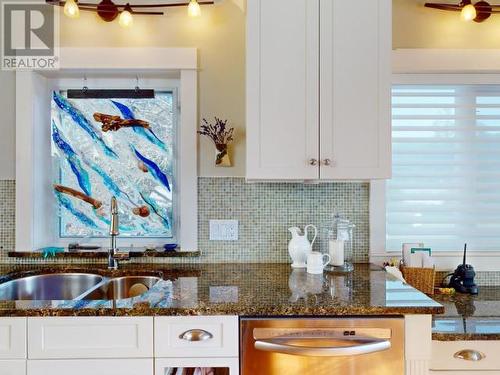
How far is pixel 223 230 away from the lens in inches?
84.9

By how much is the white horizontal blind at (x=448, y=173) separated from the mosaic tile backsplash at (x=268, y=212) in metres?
0.21

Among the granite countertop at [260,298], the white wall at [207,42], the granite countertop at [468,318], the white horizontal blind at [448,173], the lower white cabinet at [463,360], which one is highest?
the white wall at [207,42]

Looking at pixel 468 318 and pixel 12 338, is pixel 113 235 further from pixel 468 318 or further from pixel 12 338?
pixel 468 318

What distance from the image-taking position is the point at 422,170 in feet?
7.25

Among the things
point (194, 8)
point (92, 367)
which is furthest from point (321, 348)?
point (194, 8)

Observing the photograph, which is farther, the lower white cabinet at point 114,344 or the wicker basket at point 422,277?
the wicker basket at point 422,277

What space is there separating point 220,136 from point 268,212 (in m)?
0.50

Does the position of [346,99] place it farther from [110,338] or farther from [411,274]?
[110,338]

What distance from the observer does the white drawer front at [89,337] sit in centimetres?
139

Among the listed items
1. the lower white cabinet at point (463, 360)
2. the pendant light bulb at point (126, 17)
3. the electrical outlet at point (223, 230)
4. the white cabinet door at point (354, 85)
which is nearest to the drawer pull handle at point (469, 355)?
the lower white cabinet at point (463, 360)

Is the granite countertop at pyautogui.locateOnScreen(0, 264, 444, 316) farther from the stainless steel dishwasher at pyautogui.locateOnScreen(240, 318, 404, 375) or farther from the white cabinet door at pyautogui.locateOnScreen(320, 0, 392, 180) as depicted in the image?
the white cabinet door at pyautogui.locateOnScreen(320, 0, 392, 180)

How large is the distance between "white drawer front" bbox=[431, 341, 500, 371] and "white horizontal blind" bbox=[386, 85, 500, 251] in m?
0.76

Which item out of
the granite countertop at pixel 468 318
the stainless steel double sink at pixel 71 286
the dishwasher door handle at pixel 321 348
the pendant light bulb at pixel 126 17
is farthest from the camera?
the pendant light bulb at pixel 126 17

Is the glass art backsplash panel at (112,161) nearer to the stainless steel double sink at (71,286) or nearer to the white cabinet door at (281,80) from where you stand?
the stainless steel double sink at (71,286)
